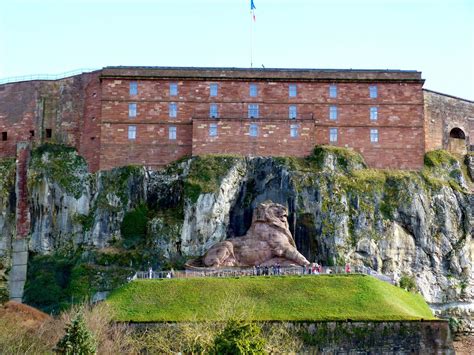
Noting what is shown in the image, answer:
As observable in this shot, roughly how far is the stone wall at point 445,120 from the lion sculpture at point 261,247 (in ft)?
71.7

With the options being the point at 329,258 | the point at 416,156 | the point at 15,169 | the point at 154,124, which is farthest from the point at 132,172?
the point at 416,156

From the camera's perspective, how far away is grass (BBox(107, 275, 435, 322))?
245ft

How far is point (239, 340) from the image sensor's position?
198ft

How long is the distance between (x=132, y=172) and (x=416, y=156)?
24549 mm

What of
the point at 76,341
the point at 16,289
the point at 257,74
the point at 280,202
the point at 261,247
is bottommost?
the point at 76,341

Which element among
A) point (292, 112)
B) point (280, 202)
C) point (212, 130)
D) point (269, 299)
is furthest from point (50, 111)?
point (269, 299)

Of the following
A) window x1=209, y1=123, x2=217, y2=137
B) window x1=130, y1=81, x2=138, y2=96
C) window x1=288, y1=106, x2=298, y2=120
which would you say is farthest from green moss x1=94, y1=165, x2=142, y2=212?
window x1=288, y1=106, x2=298, y2=120

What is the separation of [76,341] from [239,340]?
900 centimetres

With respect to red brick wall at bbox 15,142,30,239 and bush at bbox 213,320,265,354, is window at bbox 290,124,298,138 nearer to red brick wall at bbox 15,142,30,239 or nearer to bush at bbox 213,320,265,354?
red brick wall at bbox 15,142,30,239

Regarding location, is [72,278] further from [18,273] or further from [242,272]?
[242,272]

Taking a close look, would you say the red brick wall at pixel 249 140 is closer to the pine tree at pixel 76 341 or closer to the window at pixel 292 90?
the window at pixel 292 90

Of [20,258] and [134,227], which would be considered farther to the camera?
[20,258]

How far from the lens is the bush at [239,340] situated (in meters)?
60.0

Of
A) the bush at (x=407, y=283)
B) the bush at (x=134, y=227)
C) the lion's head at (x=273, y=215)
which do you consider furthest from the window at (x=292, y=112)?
the bush at (x=407, y=283)
